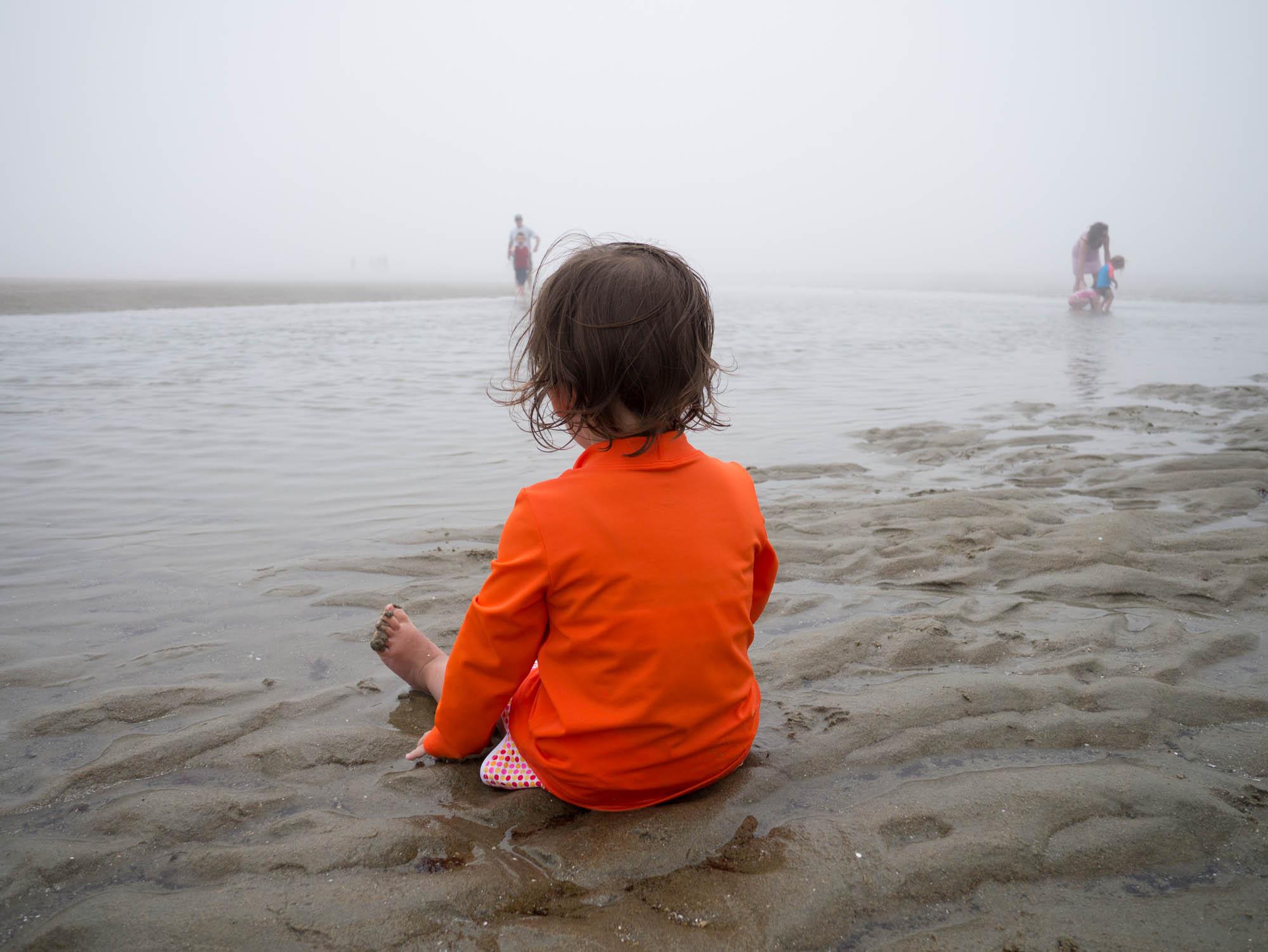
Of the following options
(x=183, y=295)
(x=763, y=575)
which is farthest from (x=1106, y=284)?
(x=183, y=295)

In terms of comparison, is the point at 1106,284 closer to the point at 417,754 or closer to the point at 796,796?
the point at 796,796

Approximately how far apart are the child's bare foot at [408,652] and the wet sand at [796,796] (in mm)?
109

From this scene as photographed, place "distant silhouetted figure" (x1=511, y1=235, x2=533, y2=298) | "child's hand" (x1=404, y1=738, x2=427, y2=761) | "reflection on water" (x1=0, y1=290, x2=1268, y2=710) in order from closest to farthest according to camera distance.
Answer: "child's hand" (x1=404, y1=738, x2=427, y2=761) < "reflection on water" (x1=0, y1=290, x2=1268, y2=710) < "distant silhouetted figure" (x1=511, y1=235, x2=533, y2=298)

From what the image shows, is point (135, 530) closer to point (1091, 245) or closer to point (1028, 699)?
point (1028, 699)

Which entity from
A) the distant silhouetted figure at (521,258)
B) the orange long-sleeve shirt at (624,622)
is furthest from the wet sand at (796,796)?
the distant silhouetted figure at (521,258)

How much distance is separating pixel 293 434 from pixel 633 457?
476 cm

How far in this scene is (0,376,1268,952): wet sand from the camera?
1.56 metres

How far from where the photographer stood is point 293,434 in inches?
232

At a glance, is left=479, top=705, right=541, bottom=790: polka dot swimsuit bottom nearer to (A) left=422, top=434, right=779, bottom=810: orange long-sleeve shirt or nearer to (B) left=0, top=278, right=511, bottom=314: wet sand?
(A) left=422, top=434, right=779, bottom=810: orange long-sleeve shirt

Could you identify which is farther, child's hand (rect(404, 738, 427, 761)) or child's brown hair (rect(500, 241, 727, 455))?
child's hand (rect(404, 738, 427, 761))

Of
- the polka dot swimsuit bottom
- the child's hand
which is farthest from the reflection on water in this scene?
the polka dot swimsuit bottom

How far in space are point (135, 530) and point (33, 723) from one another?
1789mm

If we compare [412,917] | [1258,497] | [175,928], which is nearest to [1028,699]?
[412,917]

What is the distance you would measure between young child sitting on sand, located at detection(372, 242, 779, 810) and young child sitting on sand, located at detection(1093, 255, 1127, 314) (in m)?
17.2
